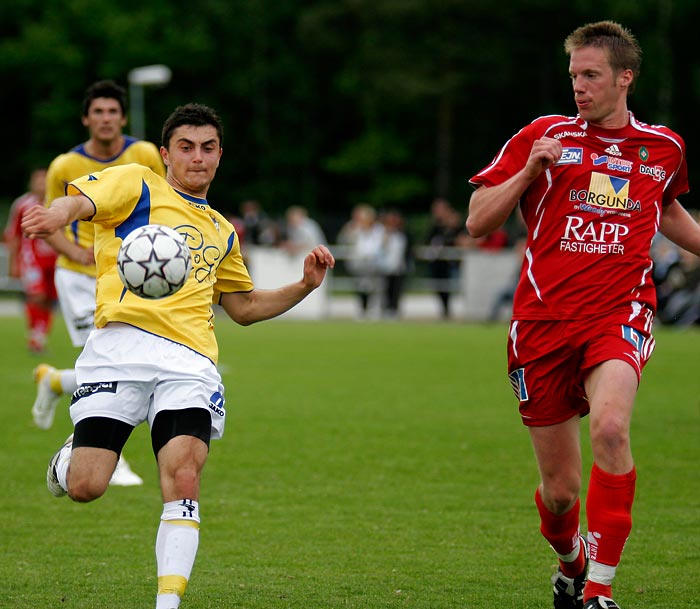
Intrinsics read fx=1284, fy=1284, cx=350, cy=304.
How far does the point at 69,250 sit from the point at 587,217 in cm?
416

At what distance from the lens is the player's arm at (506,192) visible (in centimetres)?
530

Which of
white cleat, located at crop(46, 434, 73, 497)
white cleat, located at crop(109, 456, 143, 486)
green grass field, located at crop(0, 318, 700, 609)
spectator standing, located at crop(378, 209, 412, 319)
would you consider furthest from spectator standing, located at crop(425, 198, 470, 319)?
white cleat, located at crop(46, 434, 73, 497)

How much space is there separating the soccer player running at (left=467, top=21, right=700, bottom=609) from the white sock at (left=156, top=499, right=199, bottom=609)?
1.52 meters

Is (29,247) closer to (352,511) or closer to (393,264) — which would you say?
(393,264)

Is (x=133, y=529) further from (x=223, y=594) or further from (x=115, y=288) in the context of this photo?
(x=115, y=288)

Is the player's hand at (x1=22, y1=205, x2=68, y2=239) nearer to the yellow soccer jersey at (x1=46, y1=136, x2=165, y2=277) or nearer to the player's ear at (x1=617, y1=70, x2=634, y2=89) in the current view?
the player's ear at (x1=617, y1=70, x2=634, y2=89)

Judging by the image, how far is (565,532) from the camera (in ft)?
18.6

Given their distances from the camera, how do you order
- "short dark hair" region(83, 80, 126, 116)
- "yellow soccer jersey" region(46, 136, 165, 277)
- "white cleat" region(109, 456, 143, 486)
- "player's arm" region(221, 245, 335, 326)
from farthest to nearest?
"yellow soccer jersey" region(46, 136, 165, 277)
"short dark hair" region(83, 80, 126, 116)
"white cleat" region(109, 456, 143, 486)
"player's arm" region(221, 245, 335, 326)

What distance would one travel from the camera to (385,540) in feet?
23.1

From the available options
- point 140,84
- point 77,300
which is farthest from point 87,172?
point 140,84

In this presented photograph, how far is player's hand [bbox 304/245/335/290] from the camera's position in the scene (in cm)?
596

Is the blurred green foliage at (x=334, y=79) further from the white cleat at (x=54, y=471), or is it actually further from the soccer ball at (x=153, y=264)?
the soccer ball at (x=153, y=264)

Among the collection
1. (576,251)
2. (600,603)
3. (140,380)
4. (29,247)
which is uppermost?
(576,251)

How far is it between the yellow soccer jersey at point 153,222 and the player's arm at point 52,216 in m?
0.10
